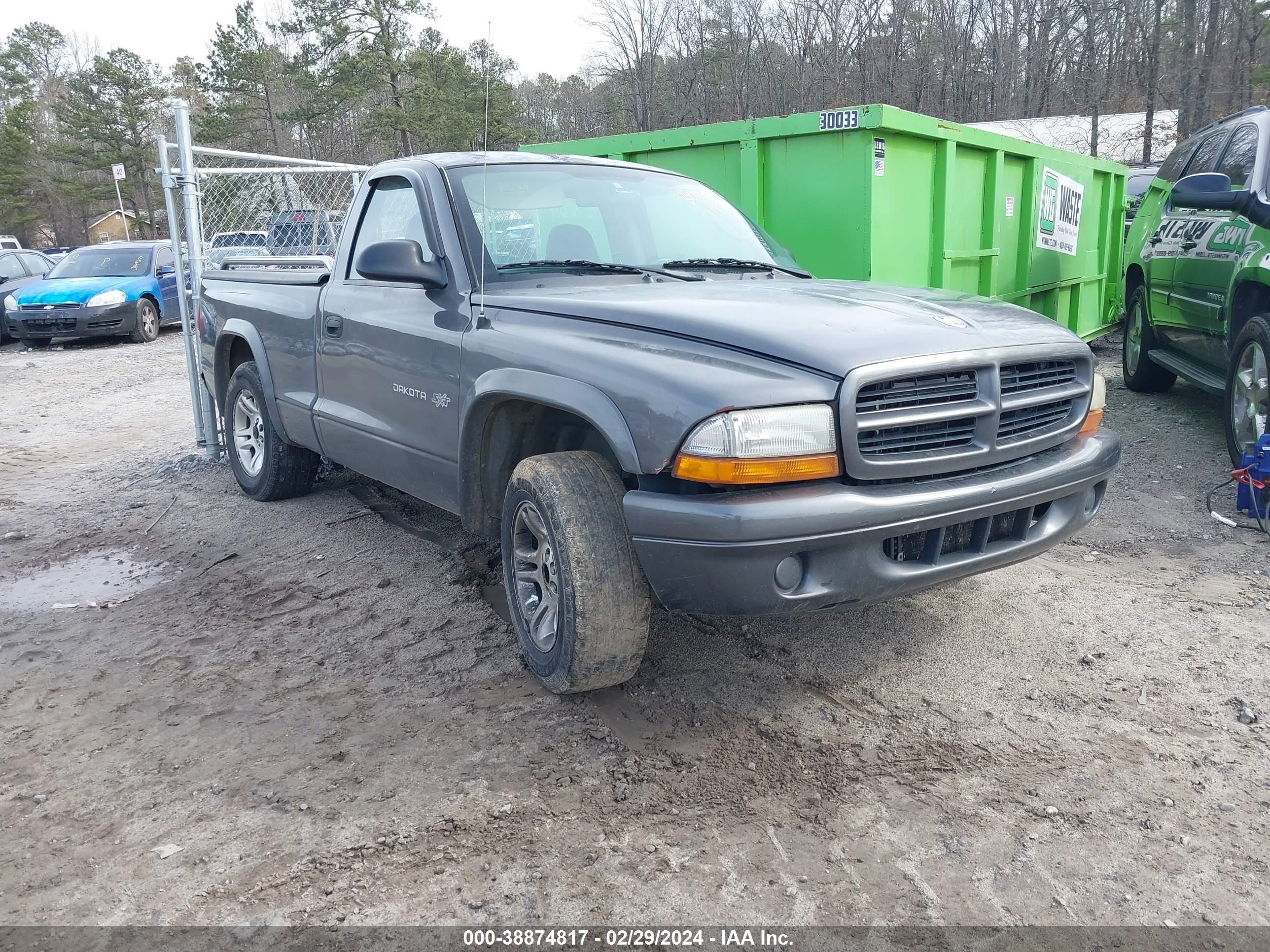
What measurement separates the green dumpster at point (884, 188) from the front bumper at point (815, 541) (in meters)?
3.16

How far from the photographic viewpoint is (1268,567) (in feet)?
14.5

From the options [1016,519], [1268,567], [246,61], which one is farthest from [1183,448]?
[246,61]

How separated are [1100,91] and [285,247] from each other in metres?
33.3

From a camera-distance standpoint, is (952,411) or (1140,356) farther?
(1140,356)

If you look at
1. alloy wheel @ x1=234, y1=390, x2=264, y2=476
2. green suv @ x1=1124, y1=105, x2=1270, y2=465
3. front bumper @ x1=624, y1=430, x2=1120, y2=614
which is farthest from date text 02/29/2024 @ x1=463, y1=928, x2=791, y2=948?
green suv @ x1=1124, y1=105, x2=1270, y2=465

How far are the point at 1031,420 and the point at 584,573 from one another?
5.04 feet

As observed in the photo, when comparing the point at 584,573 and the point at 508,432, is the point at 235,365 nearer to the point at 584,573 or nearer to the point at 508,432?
the point at 508,432

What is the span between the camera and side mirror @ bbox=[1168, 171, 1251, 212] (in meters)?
5.38

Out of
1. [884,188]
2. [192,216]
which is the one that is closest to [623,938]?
[884,188]

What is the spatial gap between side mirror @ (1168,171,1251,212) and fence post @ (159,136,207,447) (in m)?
5.96

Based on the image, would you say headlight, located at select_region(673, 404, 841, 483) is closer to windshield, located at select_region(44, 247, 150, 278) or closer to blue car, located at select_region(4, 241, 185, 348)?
blue car, located at select_region(4, 241, 185, 348)

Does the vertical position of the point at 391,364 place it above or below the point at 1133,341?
above

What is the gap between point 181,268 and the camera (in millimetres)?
6953

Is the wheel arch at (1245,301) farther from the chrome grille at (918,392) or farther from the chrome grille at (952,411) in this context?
the chrome grille at (918,392)
